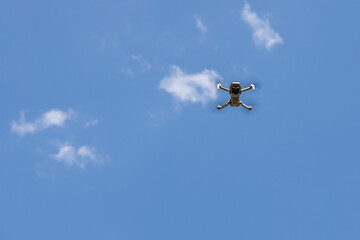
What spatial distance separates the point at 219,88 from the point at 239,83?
225cm

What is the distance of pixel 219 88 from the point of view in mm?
57312

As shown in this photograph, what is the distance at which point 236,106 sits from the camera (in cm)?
5950

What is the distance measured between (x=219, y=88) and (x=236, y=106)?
138 inches

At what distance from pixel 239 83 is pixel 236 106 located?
3857mm

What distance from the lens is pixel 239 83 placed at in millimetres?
56406
